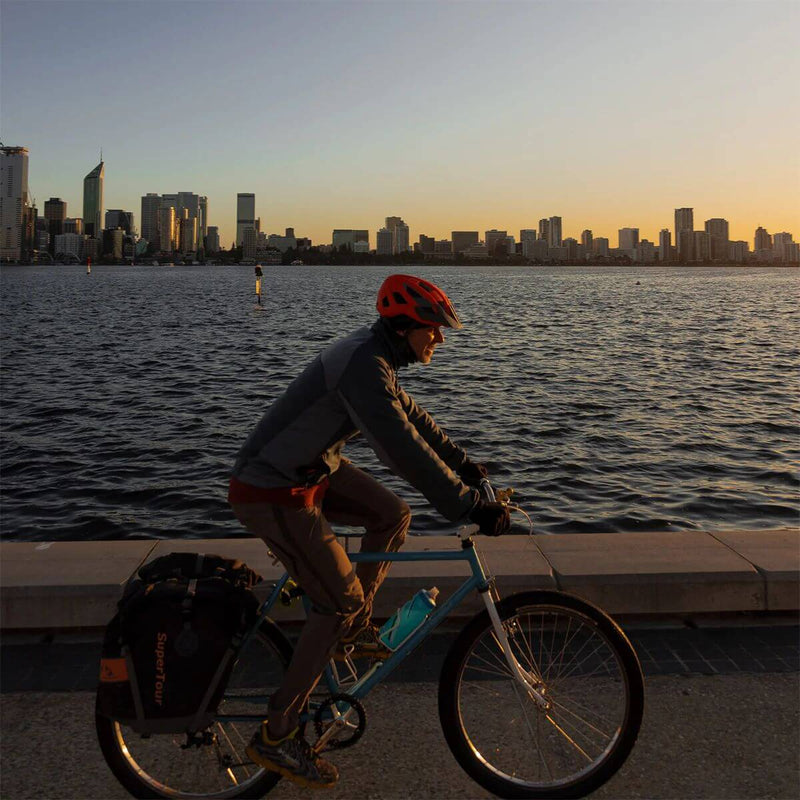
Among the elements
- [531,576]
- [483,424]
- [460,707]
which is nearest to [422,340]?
[460,707]

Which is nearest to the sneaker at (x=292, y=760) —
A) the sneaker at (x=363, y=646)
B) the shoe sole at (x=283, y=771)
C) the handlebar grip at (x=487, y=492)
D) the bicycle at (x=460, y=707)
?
the shoe sole at (x=283, y=771)

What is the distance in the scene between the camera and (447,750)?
3.84m

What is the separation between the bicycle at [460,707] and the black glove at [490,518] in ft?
0.65

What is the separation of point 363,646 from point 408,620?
27 cm

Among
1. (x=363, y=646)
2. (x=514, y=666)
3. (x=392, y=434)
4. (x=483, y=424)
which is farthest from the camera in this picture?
Result: (x=483, y=424)

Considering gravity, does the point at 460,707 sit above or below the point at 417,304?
below

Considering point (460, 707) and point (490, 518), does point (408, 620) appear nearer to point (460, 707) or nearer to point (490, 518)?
point (460, 707)

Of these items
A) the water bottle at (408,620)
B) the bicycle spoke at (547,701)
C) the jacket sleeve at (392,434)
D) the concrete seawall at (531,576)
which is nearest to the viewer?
the jacket sleeve at (392,434)

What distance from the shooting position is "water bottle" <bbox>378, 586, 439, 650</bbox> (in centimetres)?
362

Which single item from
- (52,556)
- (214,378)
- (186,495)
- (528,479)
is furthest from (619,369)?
(52,556)

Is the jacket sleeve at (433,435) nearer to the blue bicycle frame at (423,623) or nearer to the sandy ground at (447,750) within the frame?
the blue bicycle frame at (423,623)

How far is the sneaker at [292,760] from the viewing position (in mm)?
3408

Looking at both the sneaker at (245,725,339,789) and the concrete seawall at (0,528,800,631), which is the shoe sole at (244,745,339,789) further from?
the concrete seawall at (0,528,800,631)

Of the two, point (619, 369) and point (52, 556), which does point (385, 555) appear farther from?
point (619, 369)
